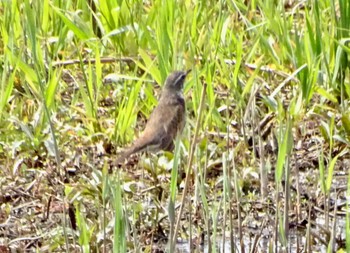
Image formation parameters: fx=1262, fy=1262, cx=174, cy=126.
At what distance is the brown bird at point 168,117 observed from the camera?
672 centimetres

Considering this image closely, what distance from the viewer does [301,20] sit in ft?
26.3

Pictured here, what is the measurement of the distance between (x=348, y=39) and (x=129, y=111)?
4.07 feet

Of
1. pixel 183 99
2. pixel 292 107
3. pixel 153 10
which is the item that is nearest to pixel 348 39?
pixel 292 107

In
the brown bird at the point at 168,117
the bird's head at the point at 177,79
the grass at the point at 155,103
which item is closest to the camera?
the grass at the point at 155,103

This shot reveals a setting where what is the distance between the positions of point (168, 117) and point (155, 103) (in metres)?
0.48

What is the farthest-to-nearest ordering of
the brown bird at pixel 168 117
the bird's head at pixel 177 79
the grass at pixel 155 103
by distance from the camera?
the bird's head at pixel 177 79 → the brown bird at pixel 168 117 → the grass at pixel 155 103

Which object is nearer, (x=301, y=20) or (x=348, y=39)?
(x=348, y=39)

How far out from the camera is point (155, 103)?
284 inches

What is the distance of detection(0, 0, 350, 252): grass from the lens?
→ 580 cm

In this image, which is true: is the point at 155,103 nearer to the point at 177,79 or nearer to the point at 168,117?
the point at 177,79

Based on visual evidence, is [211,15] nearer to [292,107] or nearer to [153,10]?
[153,10]

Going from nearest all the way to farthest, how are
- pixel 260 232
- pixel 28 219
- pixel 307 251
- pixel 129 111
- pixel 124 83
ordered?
pixel 307 251
pixel 260 232
pixel 28 219
pixel 129 111
pixel 124 83

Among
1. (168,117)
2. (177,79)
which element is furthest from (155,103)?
(168,117)

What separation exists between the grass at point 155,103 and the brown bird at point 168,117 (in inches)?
3.1
